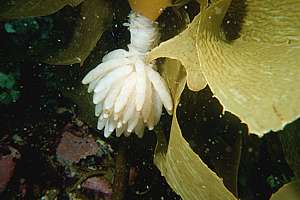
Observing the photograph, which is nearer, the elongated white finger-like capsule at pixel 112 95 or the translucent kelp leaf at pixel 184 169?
the translucent kelp leaf at pixel 184 169

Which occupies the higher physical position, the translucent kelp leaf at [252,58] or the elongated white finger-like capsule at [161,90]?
the translucent kelp leaf at [252,58]

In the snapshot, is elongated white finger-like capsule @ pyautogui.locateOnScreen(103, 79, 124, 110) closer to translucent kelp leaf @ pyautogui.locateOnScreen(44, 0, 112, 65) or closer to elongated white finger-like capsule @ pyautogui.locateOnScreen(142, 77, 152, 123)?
elongated white finger-like capsule @ pyautogui.locateOnScreen(142, 77, 152, 123)

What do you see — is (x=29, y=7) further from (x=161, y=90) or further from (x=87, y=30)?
(x=161, y=90)

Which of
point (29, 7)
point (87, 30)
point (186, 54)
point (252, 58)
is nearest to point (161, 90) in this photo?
point (186, 54)

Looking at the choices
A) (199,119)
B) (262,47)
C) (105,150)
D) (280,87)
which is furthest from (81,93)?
(280,87)

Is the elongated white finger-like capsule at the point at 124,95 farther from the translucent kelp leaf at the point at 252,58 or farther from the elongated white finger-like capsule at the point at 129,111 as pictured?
the translucent kelp leaf at the point at 252,58

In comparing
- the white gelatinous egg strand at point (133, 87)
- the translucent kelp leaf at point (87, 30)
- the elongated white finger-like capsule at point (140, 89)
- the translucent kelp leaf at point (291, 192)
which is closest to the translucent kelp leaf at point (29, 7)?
the translucent kelp leaf at point (87, 30)

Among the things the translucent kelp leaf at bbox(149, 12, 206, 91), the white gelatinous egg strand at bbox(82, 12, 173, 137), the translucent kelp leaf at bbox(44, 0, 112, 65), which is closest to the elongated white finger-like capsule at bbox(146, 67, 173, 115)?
the white gelatinous egg strand at bbox(82, 12, 173, 137)

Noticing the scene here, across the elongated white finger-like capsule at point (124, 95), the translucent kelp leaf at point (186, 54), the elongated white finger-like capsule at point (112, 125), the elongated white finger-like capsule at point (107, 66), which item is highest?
the translucent kelp leaf at point (186, 54)
